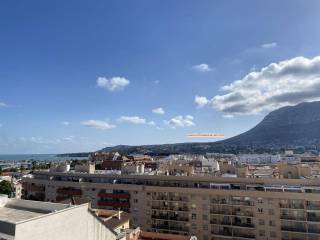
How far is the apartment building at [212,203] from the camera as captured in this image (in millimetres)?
37125

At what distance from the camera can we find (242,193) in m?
39.8

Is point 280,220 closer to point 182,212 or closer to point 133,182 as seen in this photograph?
point 182,212

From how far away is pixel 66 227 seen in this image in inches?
710

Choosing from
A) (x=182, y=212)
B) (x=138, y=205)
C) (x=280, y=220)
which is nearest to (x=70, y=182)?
(x=138, y=205)

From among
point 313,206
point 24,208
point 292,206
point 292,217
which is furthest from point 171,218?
point 24,208

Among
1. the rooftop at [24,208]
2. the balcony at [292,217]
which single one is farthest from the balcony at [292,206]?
the rooftop at [24,208]

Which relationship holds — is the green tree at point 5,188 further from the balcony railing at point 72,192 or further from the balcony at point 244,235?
the balcony at point 244,235

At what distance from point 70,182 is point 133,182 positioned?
13.2 m

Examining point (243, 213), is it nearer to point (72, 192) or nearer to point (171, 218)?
point (171, 218)

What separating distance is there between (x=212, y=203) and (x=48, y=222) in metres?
29.9

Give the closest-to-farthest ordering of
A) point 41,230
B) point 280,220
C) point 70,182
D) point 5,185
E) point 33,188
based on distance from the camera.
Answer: point 41,230, point 280,220, point 70,182, point 33,188, point 5,185

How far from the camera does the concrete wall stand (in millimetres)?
15289

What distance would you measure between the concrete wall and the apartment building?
22.7 meters

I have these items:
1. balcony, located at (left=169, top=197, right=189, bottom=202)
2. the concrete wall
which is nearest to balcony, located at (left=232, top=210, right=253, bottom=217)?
balcony, located at (left=169, top=197, right=189, bottom=202)
